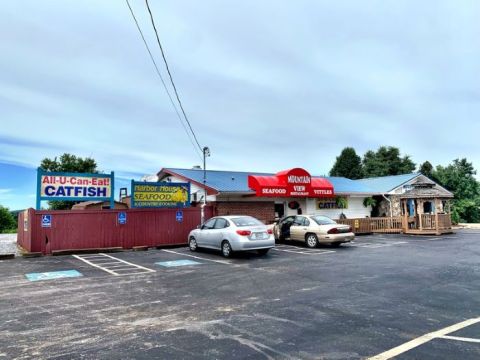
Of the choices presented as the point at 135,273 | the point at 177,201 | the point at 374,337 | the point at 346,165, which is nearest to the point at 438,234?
the point at 177,201

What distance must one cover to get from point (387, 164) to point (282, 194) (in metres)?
37.9

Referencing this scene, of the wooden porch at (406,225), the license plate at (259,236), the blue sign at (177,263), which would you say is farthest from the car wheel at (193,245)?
the wooden porch at (406,225)

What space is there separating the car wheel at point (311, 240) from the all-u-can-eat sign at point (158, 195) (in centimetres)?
658

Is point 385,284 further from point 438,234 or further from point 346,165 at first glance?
point 346,165

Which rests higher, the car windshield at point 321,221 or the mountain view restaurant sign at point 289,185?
the mountain view restaurant sign at point 289,185

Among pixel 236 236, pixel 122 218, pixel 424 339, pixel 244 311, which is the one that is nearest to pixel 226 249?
pixel 236 236

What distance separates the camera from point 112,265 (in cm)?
1253

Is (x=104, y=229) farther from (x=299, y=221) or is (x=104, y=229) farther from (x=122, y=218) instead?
(x=299, y=221)

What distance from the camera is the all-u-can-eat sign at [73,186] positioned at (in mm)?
15906

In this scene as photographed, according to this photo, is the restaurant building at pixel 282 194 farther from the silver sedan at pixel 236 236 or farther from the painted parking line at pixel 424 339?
the painted parking line at pixel 424 339

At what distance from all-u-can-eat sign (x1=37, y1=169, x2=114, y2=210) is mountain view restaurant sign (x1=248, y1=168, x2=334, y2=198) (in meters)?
8.10

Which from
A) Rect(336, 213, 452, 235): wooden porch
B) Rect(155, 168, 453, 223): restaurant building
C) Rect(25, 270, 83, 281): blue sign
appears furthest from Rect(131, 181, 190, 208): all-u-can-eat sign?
Rect(336, 213, 452, 235): wooden porch

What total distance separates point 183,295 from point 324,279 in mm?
3597

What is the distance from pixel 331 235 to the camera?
1673 cm
